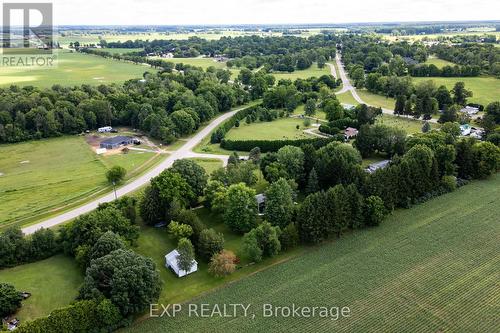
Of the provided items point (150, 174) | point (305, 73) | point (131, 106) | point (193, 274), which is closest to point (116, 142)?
point (131, 106)

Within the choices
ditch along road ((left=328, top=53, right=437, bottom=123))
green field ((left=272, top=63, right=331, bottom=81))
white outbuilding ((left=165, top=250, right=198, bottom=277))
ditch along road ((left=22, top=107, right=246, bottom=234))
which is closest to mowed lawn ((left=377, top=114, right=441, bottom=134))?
ditch along road ((left=328, top=53, right=437, bottom=123))

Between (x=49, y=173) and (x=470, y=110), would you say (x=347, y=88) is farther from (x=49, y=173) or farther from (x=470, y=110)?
(x=49, y=173)

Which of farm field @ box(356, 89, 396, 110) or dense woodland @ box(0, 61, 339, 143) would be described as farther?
farm field @ box(356, 89, 396, 110)

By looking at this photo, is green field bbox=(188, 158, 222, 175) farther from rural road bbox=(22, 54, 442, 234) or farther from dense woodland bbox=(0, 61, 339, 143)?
dense woodland bbox=(0, 61, 339, 143)

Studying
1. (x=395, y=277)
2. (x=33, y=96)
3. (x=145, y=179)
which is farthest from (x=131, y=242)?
(x=33, y=96)

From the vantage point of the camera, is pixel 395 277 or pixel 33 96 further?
pixel 33 96

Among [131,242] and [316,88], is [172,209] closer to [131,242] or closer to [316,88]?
[131,242]

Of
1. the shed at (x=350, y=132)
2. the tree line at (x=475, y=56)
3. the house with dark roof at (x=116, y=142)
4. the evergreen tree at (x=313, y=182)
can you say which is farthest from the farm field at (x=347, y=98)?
the evergreen tree at (x=313, y=182)
